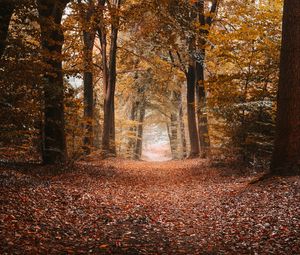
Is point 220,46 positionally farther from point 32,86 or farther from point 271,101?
point 32,86

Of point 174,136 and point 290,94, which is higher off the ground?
point 290,94

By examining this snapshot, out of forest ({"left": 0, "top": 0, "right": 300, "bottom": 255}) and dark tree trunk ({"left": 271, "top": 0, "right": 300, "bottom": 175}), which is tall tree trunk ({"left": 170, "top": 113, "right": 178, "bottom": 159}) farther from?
dark tree trunk ({"left": 271, "top": 0, "right": 300, "bottom": 175})

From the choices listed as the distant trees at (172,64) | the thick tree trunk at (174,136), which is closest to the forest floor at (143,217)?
the distant trees at (172,64)

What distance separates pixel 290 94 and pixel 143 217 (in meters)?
5.07

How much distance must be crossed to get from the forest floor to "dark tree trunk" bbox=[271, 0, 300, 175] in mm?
650

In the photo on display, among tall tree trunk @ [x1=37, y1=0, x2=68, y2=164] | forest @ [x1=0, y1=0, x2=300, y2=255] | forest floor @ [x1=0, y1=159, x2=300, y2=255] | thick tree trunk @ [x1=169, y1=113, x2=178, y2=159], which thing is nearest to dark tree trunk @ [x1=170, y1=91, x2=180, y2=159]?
thick tree trunk @ [x1=169, y1=113, x2=178, y2=159]

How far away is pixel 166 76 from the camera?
80.1 ft

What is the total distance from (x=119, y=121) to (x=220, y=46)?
18.5 metres

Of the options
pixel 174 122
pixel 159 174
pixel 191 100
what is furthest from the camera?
pixel 174 122

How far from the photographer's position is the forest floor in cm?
539

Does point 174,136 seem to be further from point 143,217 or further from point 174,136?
point 143,217

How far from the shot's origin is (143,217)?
24.0ft

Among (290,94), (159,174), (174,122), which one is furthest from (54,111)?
(174,122)

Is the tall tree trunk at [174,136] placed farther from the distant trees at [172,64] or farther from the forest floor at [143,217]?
the forest floor at [143,217]
